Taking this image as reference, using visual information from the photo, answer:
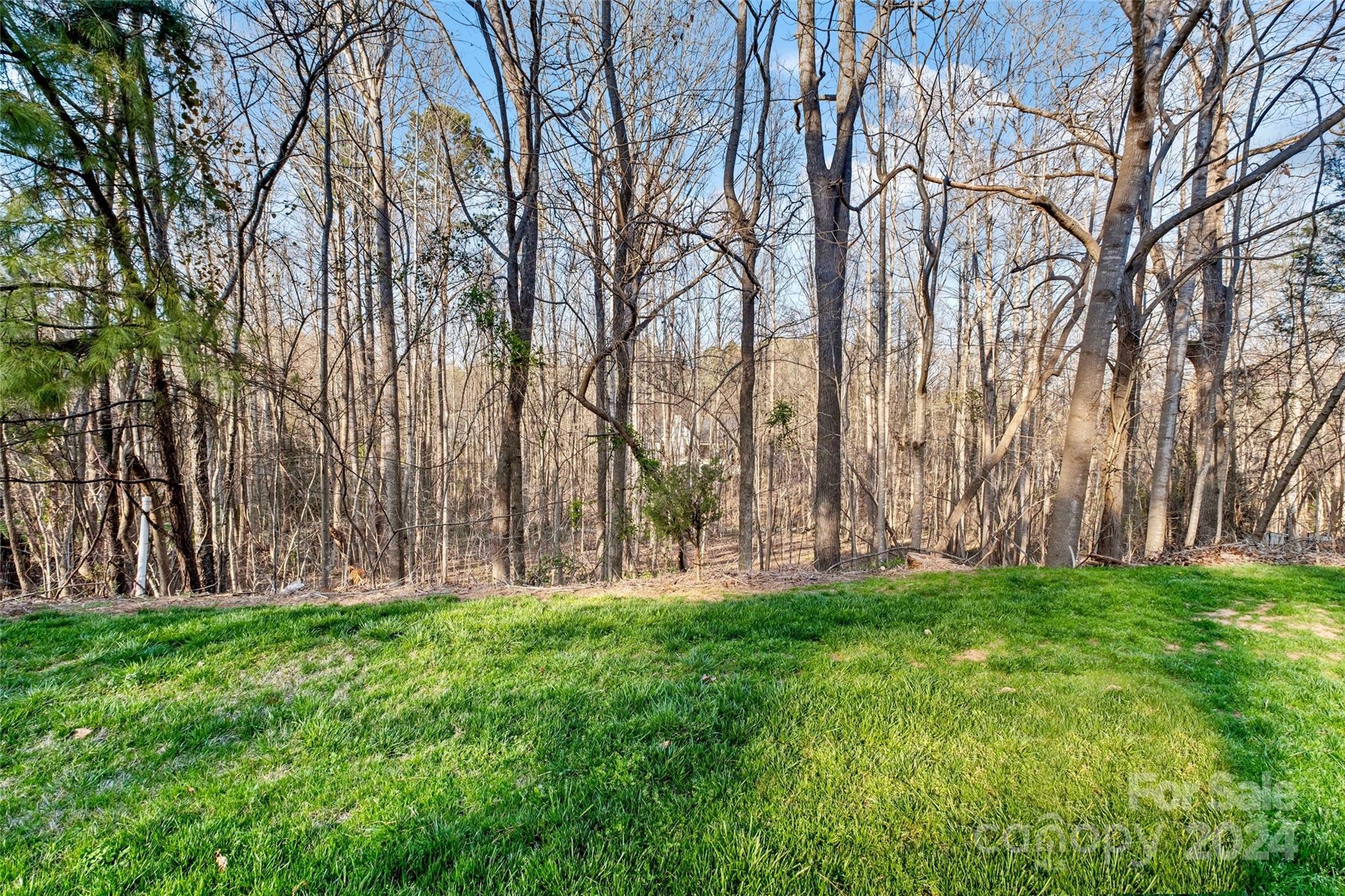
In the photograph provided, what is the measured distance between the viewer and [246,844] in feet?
5.47

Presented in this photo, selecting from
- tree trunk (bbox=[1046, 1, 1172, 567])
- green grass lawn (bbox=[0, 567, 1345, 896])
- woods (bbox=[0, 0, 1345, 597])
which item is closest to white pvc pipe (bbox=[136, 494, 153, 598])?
woods (bbox=[0, 0, 1345, 597])

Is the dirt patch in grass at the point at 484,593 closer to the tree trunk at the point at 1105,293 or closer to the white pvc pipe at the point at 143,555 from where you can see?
the tree trunk at the point at 1105,293

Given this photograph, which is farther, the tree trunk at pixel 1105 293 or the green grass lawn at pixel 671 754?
the tree trunk at pixel 1105 293

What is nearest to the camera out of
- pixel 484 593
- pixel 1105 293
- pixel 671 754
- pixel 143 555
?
pixel 671 754

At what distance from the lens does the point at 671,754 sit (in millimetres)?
2115

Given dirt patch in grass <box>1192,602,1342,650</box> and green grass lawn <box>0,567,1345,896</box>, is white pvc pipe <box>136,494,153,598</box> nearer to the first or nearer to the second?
green grass lawn <box>0,567,1345,896</box>

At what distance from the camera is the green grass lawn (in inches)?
61.2

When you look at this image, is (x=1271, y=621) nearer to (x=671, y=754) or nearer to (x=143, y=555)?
(x=671, y=754)

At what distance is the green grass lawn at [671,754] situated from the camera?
155 centimetres

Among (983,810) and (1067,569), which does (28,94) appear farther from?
(1067,569)

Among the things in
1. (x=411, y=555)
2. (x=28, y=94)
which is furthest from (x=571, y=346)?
(x=28, y=94)

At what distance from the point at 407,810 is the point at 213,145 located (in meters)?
7.41

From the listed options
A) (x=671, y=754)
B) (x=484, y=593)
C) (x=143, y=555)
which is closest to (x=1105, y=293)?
(x=671, y=754)

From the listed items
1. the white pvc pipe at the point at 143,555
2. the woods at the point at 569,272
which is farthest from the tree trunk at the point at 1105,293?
the white pvc pipe at the point at 143,555
